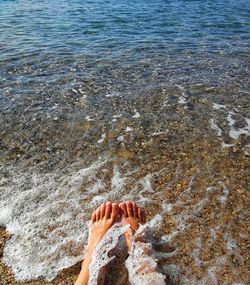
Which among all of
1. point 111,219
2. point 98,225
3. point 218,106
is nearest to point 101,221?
point 98,225

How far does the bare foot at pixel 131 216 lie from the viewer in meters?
4.16

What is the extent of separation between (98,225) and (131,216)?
43cm

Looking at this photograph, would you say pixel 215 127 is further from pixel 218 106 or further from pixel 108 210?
pixel 108 210

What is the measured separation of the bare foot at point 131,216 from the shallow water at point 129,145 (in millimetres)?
224

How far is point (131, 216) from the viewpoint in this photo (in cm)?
427

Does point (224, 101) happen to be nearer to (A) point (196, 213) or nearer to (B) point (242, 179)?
(B) point (242, 179)

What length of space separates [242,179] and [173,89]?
11.3 ft

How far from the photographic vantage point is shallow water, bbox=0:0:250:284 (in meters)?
4.01

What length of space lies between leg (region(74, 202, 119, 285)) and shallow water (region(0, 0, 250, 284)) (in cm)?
15

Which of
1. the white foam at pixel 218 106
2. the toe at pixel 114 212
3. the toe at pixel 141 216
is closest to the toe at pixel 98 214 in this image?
the toe at pixel 114 212

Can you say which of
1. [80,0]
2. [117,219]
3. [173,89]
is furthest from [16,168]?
[80,0]

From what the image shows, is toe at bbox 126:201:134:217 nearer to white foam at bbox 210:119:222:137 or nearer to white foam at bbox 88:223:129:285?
white foam at bbox 88:223:129:285

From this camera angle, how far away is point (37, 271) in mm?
3719

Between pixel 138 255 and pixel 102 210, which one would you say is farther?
pixel 102 210
